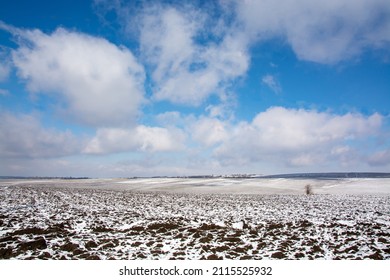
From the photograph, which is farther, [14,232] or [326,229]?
[326,229]

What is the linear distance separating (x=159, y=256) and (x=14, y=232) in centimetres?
909

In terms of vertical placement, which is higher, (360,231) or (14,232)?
(14,232)
